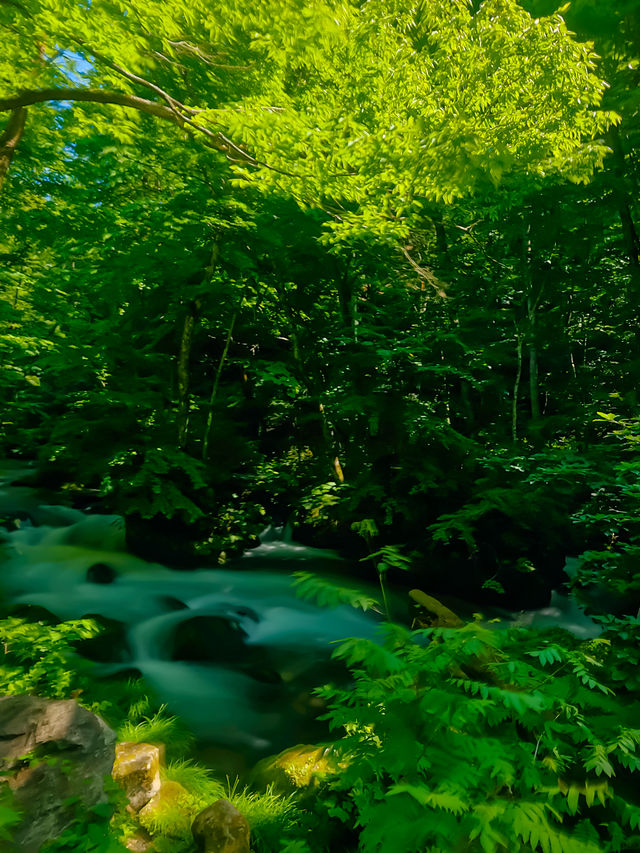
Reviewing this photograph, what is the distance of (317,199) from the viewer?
4.74 metres

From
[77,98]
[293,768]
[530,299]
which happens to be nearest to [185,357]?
[77,98]

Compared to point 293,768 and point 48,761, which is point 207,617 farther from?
point 48,761

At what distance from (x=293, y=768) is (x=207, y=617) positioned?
9.80ft

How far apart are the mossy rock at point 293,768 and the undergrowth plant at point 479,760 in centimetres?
77

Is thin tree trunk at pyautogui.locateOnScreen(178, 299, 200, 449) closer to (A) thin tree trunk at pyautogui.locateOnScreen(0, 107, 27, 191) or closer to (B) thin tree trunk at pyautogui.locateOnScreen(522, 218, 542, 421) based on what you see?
(A) thin tree trunk at pyautogui.locateOnScreen(0, 107, 27, 191)

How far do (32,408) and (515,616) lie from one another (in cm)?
1118

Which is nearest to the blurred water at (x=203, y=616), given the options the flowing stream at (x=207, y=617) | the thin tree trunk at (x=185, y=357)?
the flowing stream at (x=207, y=617)

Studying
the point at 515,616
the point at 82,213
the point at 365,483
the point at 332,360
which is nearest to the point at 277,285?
the point at 332,360

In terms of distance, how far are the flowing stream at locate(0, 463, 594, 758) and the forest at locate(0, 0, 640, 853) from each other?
0.16 feet

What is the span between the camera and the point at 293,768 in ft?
12.1

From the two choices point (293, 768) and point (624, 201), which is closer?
point (293, 768)

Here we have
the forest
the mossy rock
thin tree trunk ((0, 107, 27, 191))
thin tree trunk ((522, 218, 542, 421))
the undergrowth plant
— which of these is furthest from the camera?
thin tree trunk ((522, 218, 542, 421))

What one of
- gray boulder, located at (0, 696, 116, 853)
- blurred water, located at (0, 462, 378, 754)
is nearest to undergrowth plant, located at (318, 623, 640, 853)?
gray boulder, located at (0, 696, 116, 853)

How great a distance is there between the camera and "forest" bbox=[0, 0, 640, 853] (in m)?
2.45
